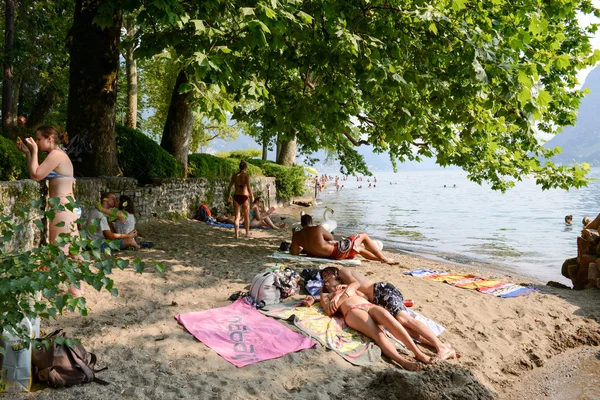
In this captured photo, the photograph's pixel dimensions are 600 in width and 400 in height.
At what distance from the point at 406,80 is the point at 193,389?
5212 millimetres

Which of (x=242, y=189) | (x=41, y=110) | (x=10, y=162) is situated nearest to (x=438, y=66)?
(x=242, y=189)

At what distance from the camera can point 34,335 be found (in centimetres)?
353

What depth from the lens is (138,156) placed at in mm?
12711

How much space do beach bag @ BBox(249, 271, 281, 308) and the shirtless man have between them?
26.8 inches

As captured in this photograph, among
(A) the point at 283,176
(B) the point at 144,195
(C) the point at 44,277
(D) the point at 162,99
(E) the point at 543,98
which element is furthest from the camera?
(D) the point at 162,99

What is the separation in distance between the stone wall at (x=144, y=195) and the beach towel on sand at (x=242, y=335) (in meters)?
1.80

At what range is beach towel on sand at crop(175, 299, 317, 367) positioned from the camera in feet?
15.0

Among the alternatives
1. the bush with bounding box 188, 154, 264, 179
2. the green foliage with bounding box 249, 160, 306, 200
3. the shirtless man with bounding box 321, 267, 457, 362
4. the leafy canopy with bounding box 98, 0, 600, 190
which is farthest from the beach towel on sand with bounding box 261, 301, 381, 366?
the green foliage with bounding box 249, 160, 306, 200

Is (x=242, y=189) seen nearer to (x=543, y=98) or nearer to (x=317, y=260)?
(x=317, y=260)

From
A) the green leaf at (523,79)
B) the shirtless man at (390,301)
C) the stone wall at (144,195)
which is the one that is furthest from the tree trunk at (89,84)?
the green leaf at (523,79)

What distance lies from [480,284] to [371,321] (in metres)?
3.49

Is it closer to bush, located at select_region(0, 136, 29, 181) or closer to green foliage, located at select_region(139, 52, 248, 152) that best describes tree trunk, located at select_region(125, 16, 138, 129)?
green foliage, located at select_region(139, 52, 248, 152)

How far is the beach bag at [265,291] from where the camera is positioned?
19.4ft

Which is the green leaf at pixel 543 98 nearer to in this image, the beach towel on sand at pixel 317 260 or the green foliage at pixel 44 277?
the beach towel on sand at pixel 317 260
